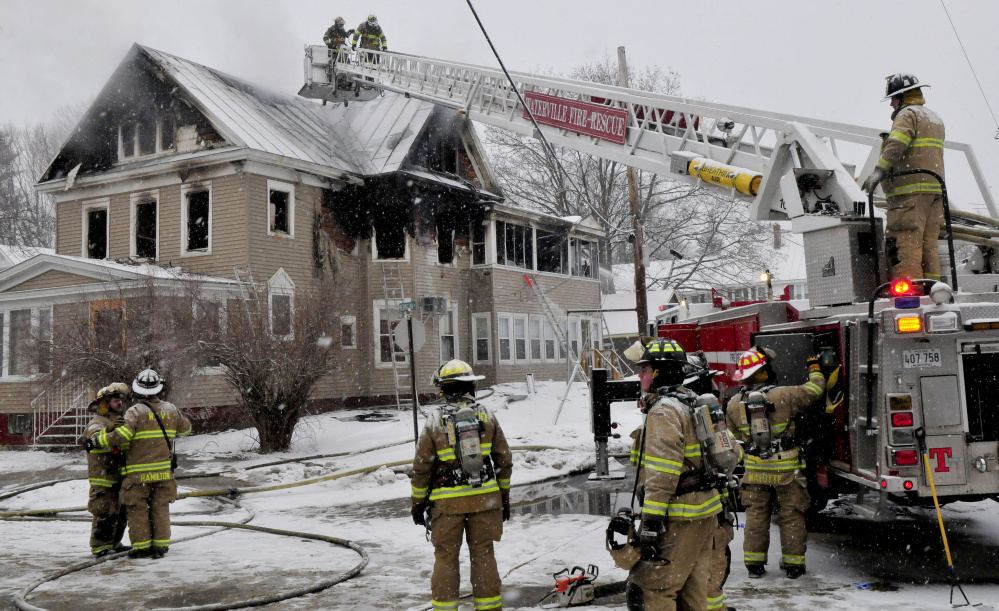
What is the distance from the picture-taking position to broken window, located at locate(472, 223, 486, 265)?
79.4ft

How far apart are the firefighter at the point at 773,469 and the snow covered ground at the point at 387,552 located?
24 cm

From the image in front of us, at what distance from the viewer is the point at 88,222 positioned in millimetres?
21422

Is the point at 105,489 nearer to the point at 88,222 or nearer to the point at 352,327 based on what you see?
the point at 352,327

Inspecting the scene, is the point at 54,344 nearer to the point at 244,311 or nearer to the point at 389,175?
the point at 244,311

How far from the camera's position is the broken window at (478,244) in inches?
953

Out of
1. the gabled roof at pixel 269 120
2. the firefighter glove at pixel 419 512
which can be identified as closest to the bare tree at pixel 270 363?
the gabled roof at pixel 269 120

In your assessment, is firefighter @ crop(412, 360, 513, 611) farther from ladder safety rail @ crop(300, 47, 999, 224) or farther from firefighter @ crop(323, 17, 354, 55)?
firefighter @ crop(323, 17, 354, 55)

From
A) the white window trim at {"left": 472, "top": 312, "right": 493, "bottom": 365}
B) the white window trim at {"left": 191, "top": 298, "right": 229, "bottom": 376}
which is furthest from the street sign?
the white window trim at {"left": 472, "top": 312, "right": 493, "bottom": 365}

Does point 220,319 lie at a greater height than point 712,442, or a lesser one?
greater

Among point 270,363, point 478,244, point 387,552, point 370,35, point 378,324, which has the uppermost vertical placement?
point 370,35

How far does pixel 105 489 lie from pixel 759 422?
562 cm

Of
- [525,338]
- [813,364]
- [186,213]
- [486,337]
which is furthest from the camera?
[525,338]

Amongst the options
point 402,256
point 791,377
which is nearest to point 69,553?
point 791,377

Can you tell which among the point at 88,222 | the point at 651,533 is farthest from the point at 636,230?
the point at 651,533
